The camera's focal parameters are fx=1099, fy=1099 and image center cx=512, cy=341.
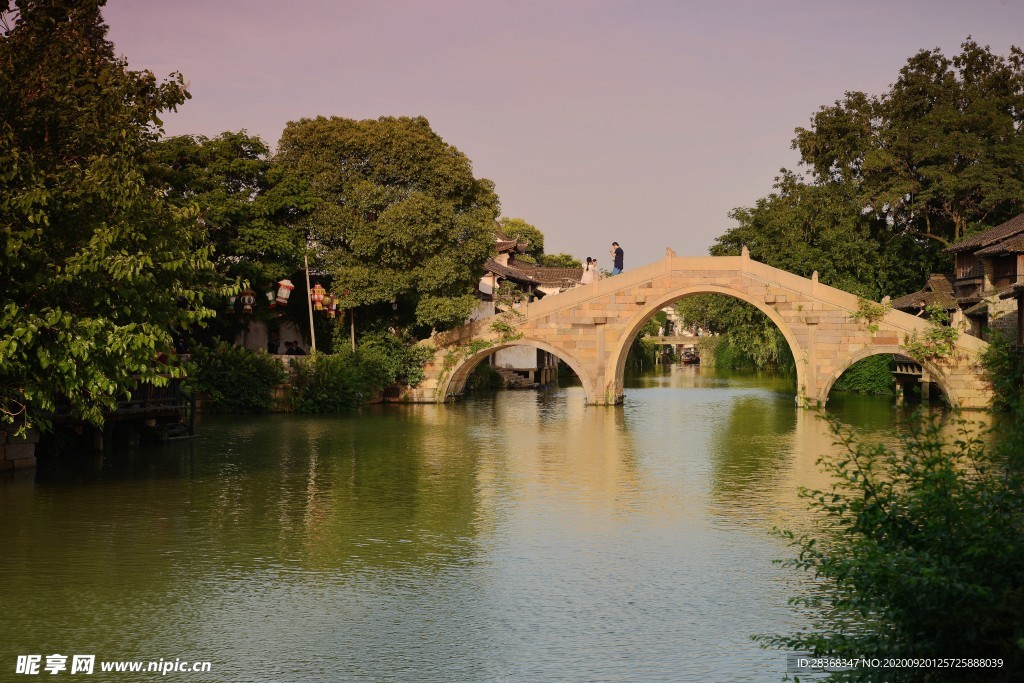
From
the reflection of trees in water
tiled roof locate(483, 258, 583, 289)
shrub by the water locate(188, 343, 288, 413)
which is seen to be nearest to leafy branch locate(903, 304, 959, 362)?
the reflection of trees in water

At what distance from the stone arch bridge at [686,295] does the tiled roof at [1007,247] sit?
290 centimetres

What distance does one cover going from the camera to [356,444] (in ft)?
82.0

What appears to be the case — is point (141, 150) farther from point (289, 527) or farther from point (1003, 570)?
point (1003, 570)

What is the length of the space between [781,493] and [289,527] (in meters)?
7.80

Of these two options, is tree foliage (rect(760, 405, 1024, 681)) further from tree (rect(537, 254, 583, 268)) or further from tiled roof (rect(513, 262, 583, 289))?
tree (rect(537, 254, 583, 268))

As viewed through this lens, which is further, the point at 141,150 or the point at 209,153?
the point at 209,153

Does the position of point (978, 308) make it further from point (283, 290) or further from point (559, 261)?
point (559, 261)

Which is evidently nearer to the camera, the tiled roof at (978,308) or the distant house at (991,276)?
the distant house at (991,276)

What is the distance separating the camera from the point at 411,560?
1266 centimetres

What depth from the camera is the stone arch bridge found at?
33.9m

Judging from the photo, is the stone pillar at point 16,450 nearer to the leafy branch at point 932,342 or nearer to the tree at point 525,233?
the leafy branch at point 932,342

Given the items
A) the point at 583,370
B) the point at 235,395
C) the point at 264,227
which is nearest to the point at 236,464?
the point at 235,395

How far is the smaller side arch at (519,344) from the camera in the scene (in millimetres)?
36406

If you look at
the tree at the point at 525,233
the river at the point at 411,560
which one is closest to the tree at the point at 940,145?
Answer: the river at the point at 411,560
